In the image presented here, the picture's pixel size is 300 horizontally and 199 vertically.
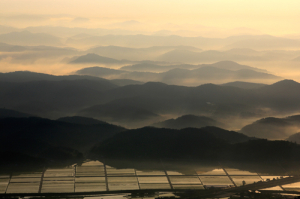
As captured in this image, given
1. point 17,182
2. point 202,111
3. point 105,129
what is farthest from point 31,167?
point 202,111

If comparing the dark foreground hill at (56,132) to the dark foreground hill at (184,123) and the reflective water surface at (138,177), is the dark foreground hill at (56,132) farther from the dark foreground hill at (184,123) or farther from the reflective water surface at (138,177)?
the dark foreground hill at (184,123)

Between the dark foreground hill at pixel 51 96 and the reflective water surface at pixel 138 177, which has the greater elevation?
the dark foreground hill at pixel 51 96

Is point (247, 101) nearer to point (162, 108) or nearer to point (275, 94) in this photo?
point (275, 94)

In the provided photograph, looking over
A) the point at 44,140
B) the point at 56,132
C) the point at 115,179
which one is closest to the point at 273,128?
the point at 56,132

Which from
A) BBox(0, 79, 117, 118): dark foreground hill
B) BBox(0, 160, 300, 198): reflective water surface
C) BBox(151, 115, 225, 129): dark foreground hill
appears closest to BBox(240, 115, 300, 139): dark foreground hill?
BBox(151, 115, 225, 129): dark foreground hill

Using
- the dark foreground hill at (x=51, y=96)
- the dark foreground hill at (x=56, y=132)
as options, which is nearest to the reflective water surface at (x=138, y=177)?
the dark foreground hill at (x=56, y=132)

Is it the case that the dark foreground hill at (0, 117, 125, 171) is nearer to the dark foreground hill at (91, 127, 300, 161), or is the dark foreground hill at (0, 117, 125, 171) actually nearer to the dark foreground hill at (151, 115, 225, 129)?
the dark foreground hill at (91, 127, 300, 161)
